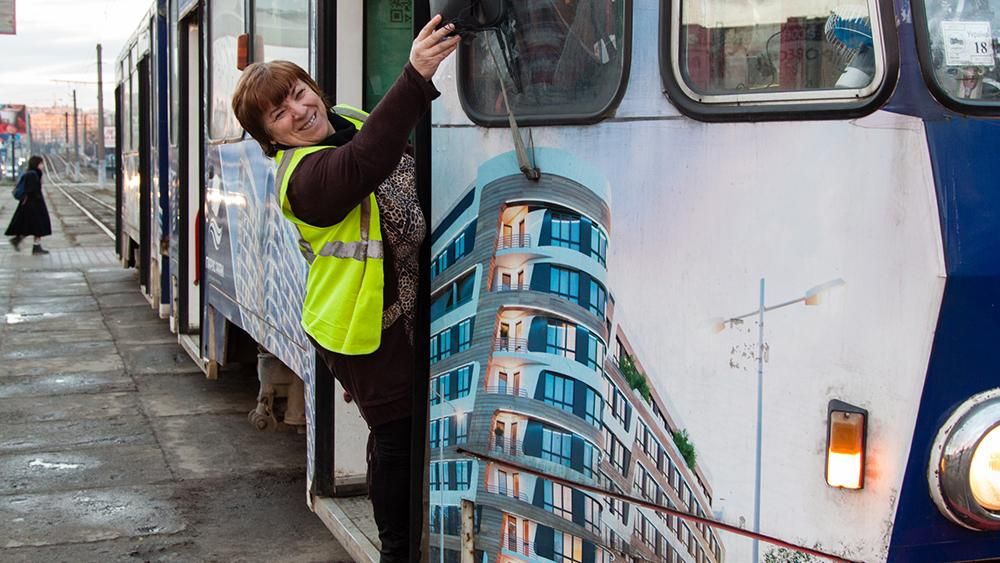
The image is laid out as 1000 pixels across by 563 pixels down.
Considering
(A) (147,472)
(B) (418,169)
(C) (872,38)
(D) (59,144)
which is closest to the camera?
(C) (872,38)

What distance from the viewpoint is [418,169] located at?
10.4 feet

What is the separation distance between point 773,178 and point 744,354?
0.37 m

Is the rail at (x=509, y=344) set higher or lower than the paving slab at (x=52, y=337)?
higher

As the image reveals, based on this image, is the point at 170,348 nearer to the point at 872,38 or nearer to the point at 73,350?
the point at 73,350

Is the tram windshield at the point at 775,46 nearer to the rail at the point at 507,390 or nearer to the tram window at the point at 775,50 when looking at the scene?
the tram window at the point at 775,50

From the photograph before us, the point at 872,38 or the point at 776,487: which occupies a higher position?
the point at 872,38

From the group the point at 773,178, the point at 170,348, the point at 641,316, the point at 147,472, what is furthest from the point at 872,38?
the point at 170,348

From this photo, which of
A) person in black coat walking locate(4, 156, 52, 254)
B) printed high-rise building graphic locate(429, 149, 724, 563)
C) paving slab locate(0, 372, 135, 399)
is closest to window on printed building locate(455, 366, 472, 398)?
printed high-rise building graphic locate(429, 149, 724, 563)

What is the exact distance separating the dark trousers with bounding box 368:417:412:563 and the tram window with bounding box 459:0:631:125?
963 mm

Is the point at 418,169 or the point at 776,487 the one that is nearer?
the point at 776,487

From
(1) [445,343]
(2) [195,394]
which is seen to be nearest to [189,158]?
(2) [195,394]

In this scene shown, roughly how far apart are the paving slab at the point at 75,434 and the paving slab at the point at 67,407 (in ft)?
0.45

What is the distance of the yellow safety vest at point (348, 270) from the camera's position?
300 cm

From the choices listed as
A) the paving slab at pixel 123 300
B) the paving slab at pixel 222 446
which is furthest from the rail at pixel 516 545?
the paving slab at pixel 123 300
